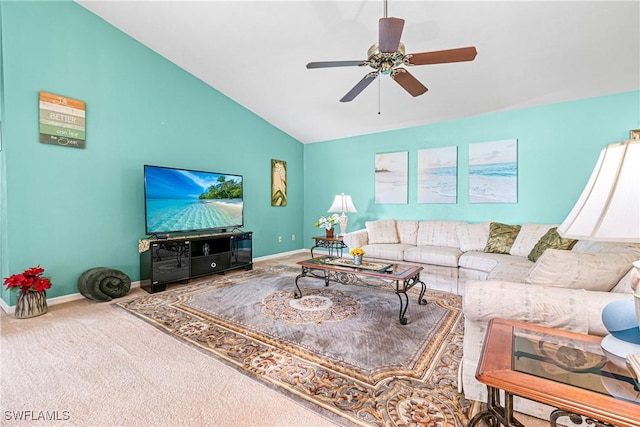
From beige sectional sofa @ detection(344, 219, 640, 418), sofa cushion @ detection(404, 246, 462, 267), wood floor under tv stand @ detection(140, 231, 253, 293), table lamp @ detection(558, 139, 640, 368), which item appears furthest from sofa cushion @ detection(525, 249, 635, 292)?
wood floor under tv stand @ detection(140, 231, 253, 293)

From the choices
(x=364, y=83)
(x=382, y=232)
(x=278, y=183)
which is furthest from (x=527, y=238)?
(x=278, y=183)

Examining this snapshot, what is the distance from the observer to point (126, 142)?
3.63m

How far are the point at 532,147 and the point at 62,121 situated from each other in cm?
593

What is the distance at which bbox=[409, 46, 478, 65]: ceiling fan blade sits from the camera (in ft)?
6.68

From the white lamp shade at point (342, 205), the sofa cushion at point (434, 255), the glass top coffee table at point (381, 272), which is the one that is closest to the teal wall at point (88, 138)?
the white lamp shade at point (342, 205)

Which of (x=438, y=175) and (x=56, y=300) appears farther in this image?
(x=438, y=175)

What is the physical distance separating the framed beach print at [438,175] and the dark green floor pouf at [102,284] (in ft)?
14.9

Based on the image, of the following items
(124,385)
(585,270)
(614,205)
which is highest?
(614,205)

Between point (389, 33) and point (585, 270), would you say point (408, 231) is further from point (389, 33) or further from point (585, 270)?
point (389, 33)

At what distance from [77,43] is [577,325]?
5.04 metres

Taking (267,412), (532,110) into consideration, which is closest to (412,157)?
(532,110)

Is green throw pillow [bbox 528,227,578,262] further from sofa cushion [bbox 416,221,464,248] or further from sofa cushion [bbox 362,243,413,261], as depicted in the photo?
sofa cushion [bbox 362,243,413,261]

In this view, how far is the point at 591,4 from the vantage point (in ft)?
7.70

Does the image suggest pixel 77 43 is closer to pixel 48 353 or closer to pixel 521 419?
pixel 48 353
